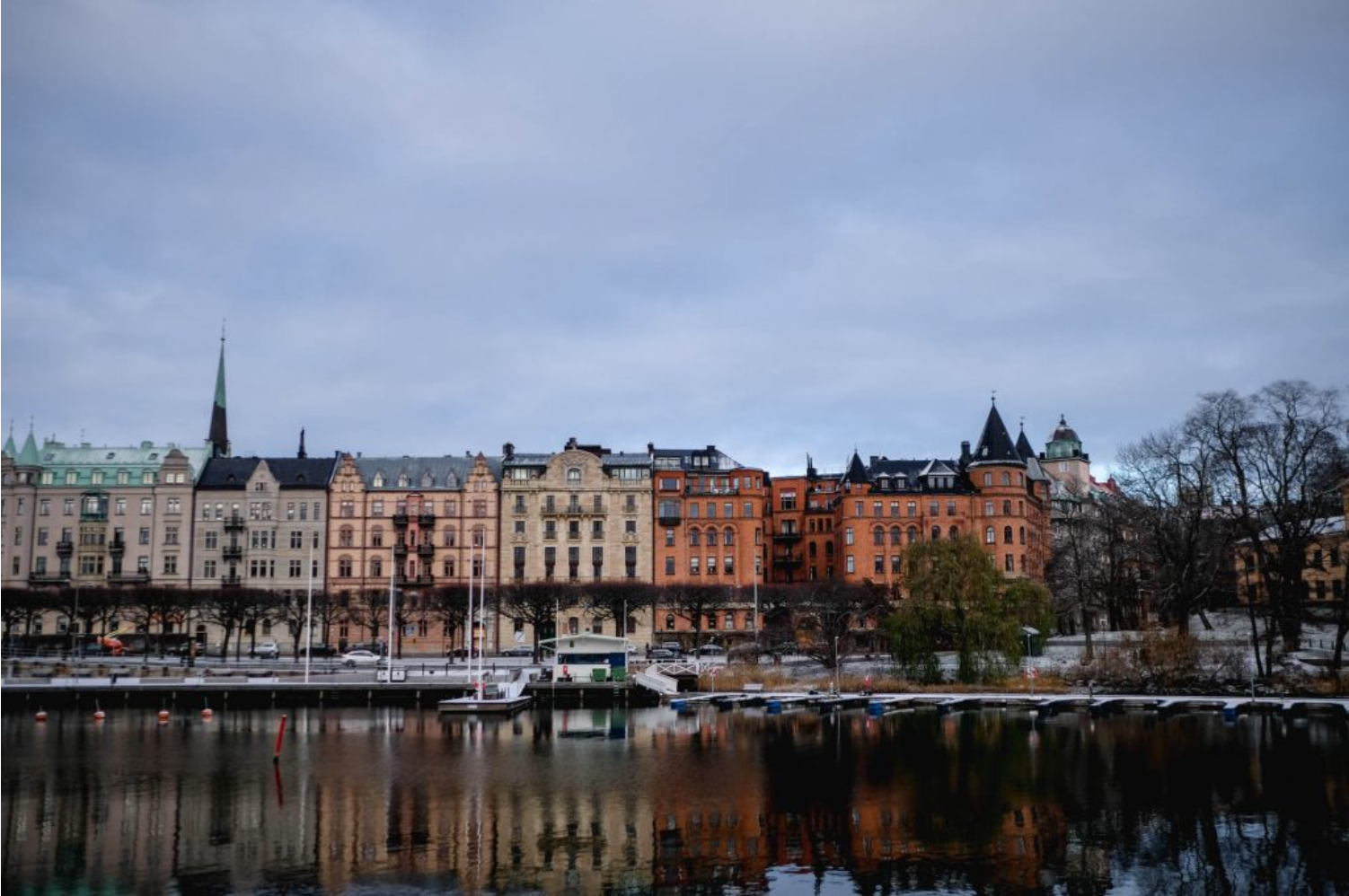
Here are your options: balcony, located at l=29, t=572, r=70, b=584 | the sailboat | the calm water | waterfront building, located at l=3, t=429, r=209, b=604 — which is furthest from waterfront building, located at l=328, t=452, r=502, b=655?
the calm water

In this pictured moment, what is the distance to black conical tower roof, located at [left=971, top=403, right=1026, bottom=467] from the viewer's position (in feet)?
379

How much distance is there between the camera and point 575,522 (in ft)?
378

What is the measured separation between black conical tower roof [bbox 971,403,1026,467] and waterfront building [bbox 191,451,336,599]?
63725 mm

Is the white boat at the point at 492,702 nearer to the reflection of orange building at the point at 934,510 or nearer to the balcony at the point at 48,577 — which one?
the reflection of orange building at the point at 934,510

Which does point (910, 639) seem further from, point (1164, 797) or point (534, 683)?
point (1164, 797)

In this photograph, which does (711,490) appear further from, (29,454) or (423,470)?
(29,454)

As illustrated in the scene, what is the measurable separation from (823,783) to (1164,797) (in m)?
11.5

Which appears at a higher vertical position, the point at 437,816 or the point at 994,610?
the point at 994,610

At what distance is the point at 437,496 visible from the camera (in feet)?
381

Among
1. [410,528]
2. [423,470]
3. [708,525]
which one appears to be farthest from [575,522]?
[423,470]

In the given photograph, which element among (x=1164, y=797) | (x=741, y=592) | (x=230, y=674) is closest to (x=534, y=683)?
(x=230, y=674)

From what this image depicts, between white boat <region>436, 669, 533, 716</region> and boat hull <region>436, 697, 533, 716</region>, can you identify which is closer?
boat hull <region>436, 697, 533, 716</region>

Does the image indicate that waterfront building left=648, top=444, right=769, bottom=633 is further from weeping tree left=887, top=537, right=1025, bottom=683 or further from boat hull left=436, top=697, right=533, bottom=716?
boat hull left=436, top=697, right=533, bottom=716

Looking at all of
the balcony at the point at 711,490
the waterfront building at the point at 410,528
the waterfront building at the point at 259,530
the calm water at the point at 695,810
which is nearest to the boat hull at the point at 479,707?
the calm water at the point at 695,810
